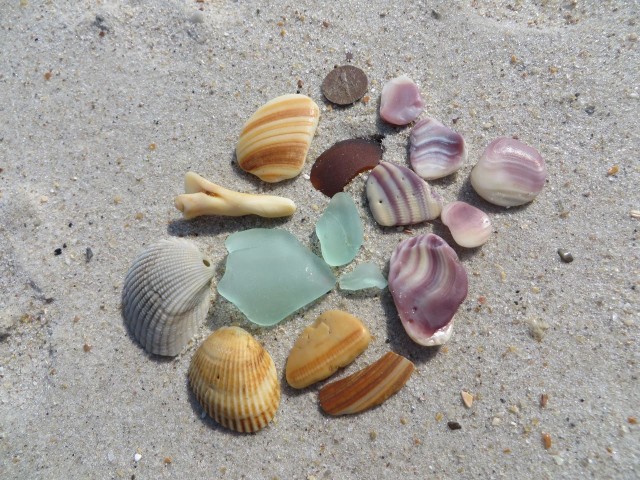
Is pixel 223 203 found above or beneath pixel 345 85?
beneath

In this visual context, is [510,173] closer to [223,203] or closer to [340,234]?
[340,234]

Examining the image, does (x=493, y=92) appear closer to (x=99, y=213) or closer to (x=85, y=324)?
(x=99, y=213)

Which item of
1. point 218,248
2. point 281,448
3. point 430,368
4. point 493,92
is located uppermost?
point 493,92

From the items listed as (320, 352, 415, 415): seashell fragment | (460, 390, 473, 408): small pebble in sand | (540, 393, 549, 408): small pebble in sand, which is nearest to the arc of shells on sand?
(320, 352, 415, 415): seashell fragment

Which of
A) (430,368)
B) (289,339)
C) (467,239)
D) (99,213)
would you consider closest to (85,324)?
(99,213)

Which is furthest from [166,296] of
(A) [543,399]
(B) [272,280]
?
(A) [543,399]

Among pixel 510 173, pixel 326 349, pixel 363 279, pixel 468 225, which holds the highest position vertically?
pixel 510 173
